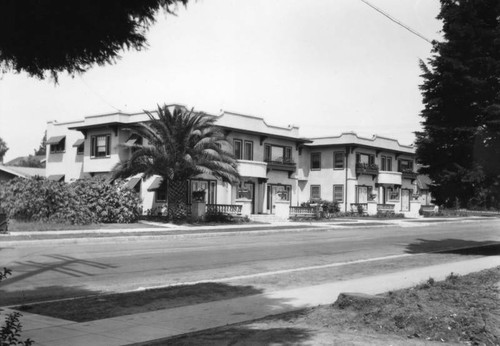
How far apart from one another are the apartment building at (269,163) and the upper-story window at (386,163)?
0.06 meters

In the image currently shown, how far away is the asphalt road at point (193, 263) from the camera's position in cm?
1052

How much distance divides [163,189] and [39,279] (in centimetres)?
2467

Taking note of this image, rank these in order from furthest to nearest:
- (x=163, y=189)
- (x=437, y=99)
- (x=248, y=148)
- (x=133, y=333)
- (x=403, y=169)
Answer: (x=403, y=169) < (x=248, y=148) < (x=163, y=189) < (x=437, y=99) < (x=133, y=333)

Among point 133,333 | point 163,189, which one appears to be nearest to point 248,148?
point 163,189

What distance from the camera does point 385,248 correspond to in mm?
19422

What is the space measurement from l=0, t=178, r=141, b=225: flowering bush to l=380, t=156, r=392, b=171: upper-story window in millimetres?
30900

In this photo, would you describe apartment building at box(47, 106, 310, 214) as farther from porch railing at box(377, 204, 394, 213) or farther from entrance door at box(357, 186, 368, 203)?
porch railing at box(377, 204, 394, 213)

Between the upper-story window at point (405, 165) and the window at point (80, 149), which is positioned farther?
the upper-story window at point (405, 165)

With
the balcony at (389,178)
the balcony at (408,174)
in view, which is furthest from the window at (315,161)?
the balcony at (408,174)

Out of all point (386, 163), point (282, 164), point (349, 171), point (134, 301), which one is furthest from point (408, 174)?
point (134, 301)

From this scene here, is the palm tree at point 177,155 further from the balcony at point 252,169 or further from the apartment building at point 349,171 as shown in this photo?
the apartment building at point 349,171

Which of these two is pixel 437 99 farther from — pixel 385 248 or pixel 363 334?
pixel 363 334

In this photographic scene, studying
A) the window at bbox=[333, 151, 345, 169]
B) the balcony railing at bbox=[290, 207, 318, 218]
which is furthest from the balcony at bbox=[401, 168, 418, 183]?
the balcony railing at bbox=[290, 207, 318, 218]

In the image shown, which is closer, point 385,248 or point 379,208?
point 385,248
